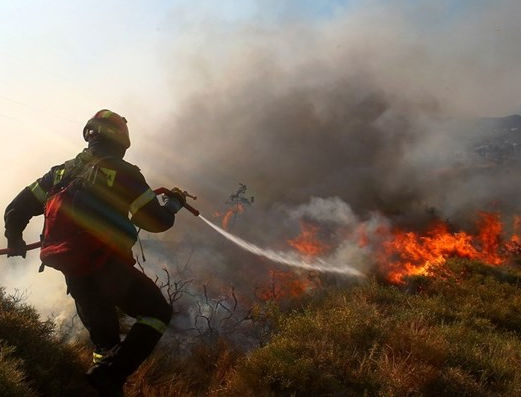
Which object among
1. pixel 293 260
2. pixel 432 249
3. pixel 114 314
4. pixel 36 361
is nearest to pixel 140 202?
pixel 114 314

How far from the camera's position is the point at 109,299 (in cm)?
274

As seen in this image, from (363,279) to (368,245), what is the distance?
3861 millimetres

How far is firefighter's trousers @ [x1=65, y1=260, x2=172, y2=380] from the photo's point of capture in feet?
8.67

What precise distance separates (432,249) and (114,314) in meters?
15.3

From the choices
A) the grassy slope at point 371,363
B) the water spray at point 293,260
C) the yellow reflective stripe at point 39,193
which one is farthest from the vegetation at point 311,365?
the water spray at point 293,260

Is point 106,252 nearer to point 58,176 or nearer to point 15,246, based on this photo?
point 58,176

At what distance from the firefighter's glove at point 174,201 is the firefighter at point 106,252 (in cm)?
7

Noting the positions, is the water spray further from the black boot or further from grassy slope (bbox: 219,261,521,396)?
the black boot

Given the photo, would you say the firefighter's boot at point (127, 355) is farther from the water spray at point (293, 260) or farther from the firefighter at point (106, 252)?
the water spray at point (293, 260)

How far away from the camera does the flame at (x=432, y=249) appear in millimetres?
14086

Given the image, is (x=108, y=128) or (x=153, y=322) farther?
(x=108, y=128)

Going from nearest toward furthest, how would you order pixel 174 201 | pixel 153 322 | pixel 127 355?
pixel 127 355
pixel 153 322
pixel 174 201

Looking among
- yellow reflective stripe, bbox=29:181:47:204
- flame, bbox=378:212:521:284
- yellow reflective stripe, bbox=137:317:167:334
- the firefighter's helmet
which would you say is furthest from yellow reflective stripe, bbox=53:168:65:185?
flame, bbox=378:212:521:284

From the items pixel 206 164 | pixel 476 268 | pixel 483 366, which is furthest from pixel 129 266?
pixel 206 164
